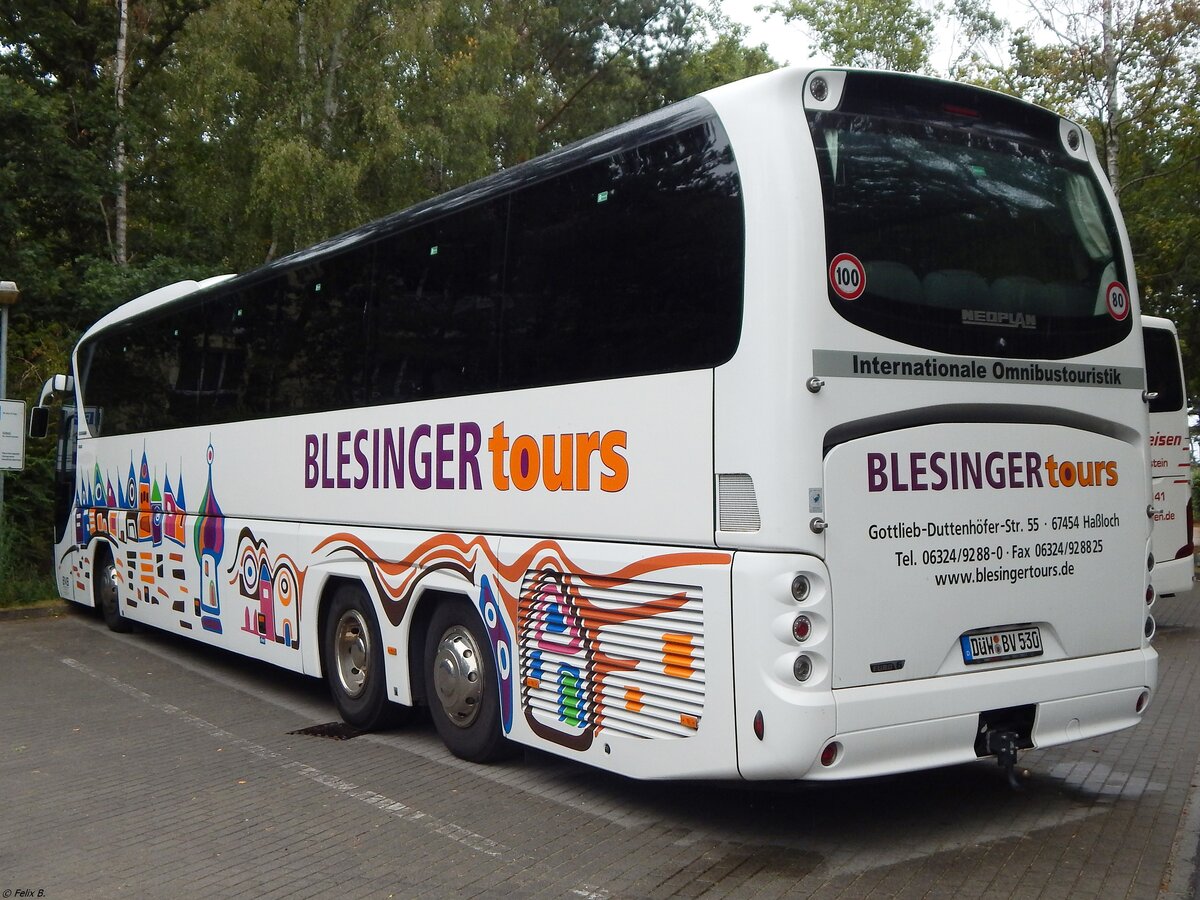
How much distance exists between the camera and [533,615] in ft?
21.6

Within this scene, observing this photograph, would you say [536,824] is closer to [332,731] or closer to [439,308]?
[332,731]

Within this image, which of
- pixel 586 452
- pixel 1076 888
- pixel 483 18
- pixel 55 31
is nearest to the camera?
pixel 1076 888

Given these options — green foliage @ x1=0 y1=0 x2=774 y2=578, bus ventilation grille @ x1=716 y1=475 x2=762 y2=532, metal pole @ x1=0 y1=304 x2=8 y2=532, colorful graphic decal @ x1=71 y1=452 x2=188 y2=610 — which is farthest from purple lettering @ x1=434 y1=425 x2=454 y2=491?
green foliage @ x1=0 y1=0 x2=774 y2=578

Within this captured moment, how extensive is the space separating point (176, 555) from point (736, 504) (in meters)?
7.82

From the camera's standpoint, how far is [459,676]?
7.33m

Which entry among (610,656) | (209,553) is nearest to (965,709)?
(610,656)

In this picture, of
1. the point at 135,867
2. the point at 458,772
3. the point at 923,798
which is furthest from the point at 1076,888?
the point at 135,867

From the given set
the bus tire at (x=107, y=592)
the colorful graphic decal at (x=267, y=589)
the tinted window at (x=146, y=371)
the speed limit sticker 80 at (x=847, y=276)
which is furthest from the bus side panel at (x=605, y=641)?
the bus tire at (x=107, y=592)

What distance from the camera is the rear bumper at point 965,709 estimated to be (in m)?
5.23

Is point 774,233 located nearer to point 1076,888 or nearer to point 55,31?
point 1076,888

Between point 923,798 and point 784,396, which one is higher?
point 784,396

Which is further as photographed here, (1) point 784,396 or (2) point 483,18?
(2) point 483,18

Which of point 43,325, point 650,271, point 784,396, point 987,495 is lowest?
point 987,495

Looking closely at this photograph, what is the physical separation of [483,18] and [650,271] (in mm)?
25478
